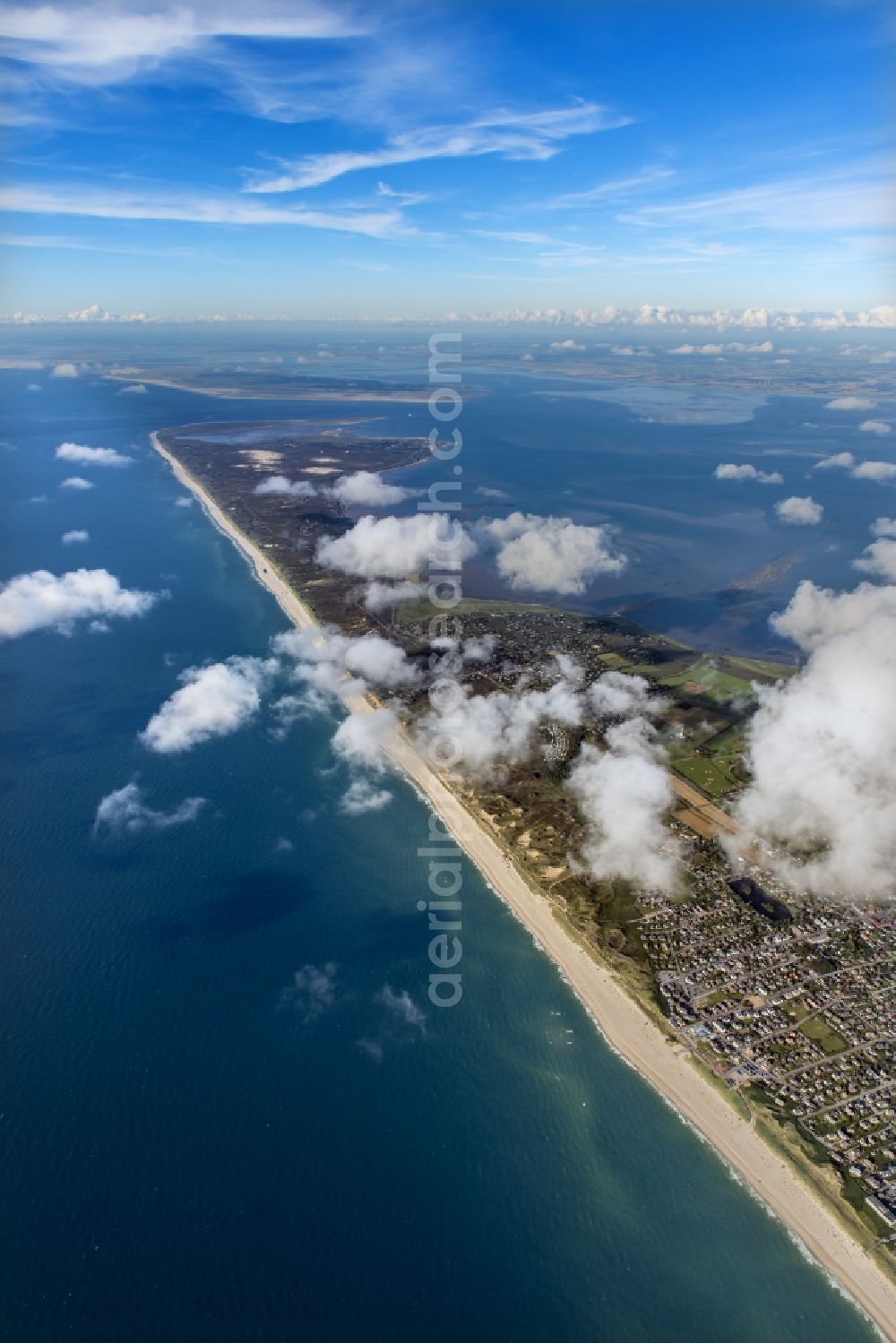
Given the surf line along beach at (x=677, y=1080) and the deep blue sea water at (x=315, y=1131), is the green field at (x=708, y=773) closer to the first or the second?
the surf line along beach at (x=677, y=1080)

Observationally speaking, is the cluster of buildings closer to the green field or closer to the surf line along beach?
the surf line along beach

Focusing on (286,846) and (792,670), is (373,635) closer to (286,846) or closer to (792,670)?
(286,846)

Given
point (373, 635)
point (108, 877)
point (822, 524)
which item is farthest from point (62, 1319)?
point (822, 524)

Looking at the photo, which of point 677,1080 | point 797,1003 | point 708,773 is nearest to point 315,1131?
point 677,1080

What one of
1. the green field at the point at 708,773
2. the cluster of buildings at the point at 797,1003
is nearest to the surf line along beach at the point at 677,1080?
the cluster of buildings at the point at 797,1003

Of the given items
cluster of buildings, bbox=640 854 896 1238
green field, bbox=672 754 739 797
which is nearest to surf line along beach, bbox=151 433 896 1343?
cluster of buildings, bbox=640 854 896 1238
